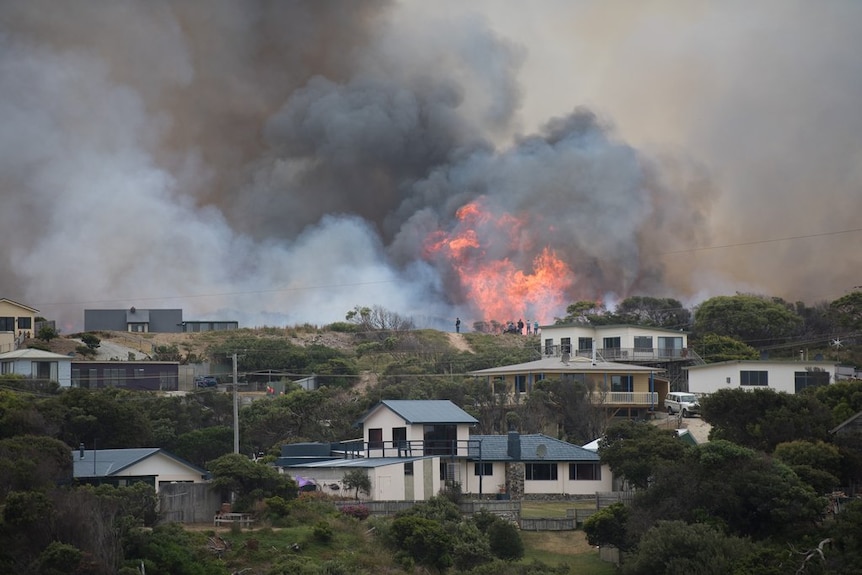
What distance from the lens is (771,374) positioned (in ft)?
223

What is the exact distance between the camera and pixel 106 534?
123 feet

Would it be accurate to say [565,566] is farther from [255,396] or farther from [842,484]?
[255,396]

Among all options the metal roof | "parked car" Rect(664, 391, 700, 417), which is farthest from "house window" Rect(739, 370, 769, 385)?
the metal roof

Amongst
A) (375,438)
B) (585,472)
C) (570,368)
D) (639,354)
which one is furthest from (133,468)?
(639,354)

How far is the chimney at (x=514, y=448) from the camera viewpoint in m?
53.2

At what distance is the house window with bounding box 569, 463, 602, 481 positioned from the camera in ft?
177

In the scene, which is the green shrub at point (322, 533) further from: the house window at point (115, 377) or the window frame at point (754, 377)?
the window frame at point (754, 377)

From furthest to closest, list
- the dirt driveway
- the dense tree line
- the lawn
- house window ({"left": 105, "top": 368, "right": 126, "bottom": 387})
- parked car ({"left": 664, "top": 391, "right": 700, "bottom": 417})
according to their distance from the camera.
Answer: house window ({"left": 105, "top": 368, "right": 126, "bottom": 387})
parked car ({"left": 664, "top": 391, "right": 700, "bottom": 417})
the dirt driveway
the lawn
the dense tree line

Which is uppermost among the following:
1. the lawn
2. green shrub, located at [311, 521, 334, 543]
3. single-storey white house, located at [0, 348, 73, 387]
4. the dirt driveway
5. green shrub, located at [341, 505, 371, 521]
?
single-storey white house, located at [0, 348, 73, 387]

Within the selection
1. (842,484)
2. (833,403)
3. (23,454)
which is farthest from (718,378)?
(23,454)

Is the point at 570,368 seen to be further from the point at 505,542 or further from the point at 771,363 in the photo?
the point at 505,542

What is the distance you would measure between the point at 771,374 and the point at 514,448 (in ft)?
67.1

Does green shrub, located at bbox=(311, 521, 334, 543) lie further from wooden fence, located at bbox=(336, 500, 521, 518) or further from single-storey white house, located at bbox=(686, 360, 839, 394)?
single-storey white house, located at bbox=(686, 360, 839, 394)

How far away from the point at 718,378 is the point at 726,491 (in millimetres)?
27097
